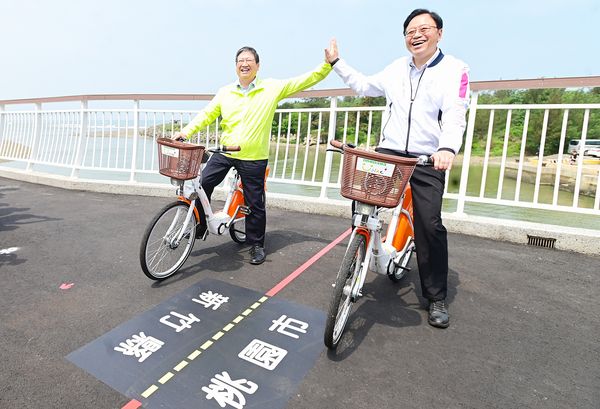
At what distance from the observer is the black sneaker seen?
228 centimetres

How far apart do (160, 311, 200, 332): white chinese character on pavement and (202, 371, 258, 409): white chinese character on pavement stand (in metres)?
0.52

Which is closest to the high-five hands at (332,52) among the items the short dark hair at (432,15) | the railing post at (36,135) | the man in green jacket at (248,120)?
the man in green jacket at (248,120)

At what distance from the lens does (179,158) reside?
8.55 feet

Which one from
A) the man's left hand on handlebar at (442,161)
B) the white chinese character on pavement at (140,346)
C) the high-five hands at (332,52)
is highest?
the high-five hands at (332,52)

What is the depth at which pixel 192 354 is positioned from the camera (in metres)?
1.92

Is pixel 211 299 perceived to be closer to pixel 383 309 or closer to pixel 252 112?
pixel 383 309

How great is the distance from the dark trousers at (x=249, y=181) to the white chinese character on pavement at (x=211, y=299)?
79 centimetres

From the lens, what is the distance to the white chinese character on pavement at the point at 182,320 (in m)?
2.18

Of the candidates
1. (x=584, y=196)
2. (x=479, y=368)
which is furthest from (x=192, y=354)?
(x=584, y=196)

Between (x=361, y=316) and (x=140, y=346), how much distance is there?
138cm

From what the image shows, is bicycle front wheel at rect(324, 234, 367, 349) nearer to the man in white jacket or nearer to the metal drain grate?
the man in white jacket

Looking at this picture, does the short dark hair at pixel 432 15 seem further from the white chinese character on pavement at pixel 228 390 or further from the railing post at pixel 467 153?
the white chinese character on pavement at pixel 228 390

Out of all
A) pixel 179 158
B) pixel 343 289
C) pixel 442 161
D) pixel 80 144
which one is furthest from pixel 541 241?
pixel 80 144

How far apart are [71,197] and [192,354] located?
4.78m
